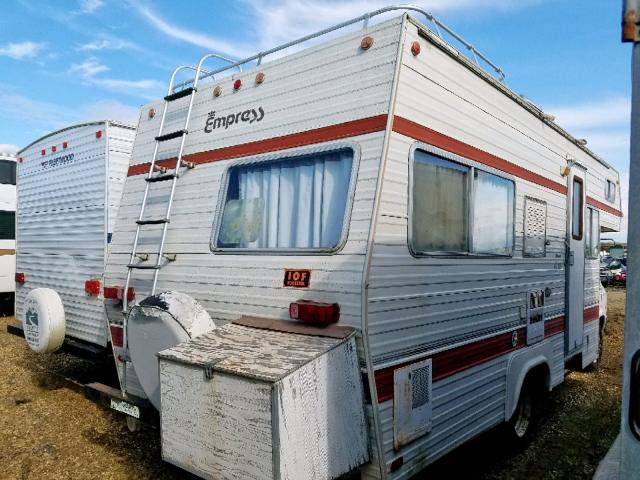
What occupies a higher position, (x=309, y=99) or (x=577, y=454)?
(x=309, y=99)

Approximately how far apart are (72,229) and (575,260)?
638cm

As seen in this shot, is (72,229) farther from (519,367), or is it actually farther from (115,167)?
(519,367)

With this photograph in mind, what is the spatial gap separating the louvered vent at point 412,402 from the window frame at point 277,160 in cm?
94

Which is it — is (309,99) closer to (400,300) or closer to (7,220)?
(400,300)

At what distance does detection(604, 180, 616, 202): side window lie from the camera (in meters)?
7.88

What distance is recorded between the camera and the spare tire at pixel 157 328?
3719mm

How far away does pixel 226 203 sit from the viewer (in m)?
4.30

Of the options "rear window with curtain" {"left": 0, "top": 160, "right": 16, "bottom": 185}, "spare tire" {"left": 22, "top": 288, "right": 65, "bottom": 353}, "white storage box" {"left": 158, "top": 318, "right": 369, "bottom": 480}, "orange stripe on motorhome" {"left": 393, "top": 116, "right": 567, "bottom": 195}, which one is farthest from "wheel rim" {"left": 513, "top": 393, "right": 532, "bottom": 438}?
"rear window with curtain" {"left": 0, "top": 160, "right": 16, "bottom": 185}

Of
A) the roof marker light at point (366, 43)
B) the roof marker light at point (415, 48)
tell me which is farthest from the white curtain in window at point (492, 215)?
the roof marker light at point (366, 43)

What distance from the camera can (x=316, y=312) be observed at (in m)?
3.28

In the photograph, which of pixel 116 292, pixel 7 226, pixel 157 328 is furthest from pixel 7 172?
pixel 157 328

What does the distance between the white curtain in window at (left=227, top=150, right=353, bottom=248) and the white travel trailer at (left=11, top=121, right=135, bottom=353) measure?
9.56ft

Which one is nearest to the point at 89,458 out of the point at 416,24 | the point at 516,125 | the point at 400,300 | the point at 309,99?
the point at 400,300

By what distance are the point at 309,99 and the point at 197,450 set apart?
247 centimetres
